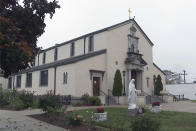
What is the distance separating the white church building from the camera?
25.1m

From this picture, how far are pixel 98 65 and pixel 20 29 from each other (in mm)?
18486

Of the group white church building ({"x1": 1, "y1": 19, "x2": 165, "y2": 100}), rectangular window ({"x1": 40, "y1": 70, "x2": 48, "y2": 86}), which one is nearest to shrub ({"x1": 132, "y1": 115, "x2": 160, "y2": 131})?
white church building ({"x1": 1, "y1": 19, "x2": 165, "y2": 100})

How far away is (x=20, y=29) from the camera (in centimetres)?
824

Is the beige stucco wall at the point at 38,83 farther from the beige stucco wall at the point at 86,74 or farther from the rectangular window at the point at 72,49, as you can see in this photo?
the rectangular window at the point at 72,49

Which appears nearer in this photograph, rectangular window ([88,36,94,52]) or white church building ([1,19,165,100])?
white church building ([1,19,165,100])

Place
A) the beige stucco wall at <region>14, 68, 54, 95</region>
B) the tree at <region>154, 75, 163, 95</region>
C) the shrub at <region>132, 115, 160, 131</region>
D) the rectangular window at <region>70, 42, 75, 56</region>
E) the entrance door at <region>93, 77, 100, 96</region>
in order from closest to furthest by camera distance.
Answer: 1. the shrub at <region>132, 115, 160, 131</region>
2. the entrance door at <region>93, 77, 100, 96</region>
3. the beige stucco wall at <region>14, 68, 54, 95</region>
4. the tree at <region>154, 75, 163, 95</region>
5. the rectangular window at <region>70, 42, 75, 56</region>

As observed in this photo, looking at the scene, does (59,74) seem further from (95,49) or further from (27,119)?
(27,119)

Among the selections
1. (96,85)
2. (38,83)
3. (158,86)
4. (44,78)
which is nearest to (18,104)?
(96,85)

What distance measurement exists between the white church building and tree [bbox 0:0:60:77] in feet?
49.0

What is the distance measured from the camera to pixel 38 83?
3095cm

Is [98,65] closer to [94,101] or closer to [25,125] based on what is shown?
[94,101]

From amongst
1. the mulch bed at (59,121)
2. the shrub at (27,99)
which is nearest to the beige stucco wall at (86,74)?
the shrub at (27,99)

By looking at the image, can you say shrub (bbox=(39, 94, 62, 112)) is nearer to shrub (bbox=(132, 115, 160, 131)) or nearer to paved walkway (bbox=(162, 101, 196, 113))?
shrub (bbox=(132, 115, 160, 131))

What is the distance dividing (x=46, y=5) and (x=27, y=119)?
23.7ft
